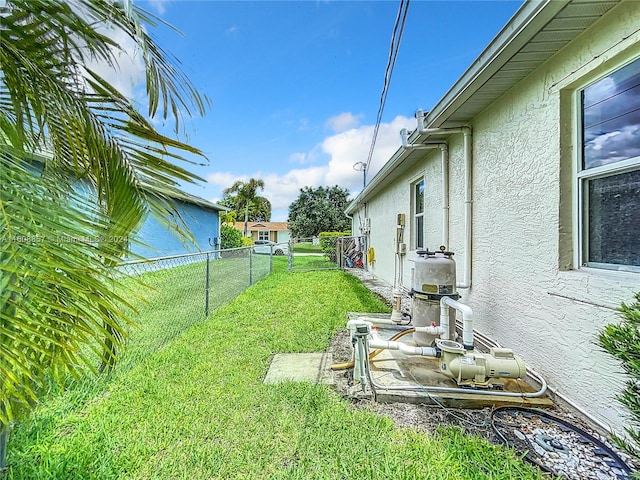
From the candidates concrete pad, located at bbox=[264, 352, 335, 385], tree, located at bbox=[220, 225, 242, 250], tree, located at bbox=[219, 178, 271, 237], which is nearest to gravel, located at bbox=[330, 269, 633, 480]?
concrete pad, located at bbox=[264, 352, 335, 385]

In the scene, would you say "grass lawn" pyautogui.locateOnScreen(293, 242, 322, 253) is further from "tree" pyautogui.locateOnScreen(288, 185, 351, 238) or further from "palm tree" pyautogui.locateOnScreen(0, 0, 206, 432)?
"palm tree" pyautogui.locateOnScreen(0, 0, 206, 432)

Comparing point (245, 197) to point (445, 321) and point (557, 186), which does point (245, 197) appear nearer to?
point (445, 321)

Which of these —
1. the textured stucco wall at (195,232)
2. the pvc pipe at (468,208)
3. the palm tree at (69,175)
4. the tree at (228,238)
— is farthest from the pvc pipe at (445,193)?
the tree at (228,238)

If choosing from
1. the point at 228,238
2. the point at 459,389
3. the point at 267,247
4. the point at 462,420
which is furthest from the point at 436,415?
the point at 228,238

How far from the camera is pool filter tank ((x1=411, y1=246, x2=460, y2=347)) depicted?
11.3 feet

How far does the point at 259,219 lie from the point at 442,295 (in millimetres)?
46159

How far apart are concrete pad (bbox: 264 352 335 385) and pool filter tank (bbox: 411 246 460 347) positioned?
112 centimetres

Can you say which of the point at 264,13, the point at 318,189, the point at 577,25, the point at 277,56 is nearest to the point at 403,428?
the point at 577,25

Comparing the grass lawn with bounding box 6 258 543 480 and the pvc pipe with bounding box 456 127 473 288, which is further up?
the pvc pipe with bounding box 456 127 473 288

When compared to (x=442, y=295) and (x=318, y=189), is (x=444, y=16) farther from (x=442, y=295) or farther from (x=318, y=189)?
(x=318, y=189)

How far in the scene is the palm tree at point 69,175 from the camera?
1070 millimetres

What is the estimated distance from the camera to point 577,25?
7.43 ft

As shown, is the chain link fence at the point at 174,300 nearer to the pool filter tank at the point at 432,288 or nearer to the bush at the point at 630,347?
the pool filter tank at the point at 432,288

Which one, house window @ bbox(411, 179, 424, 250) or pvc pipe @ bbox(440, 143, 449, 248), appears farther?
house window @ bbox(411, 179, 424, 250)
